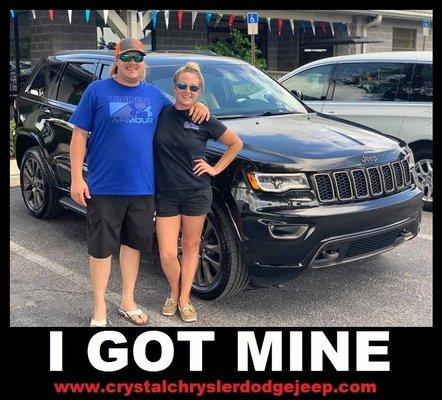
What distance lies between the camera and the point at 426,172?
6.45 metres

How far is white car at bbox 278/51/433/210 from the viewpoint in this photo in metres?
6.42

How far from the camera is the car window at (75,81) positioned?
5121 millimetres

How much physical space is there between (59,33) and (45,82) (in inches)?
271

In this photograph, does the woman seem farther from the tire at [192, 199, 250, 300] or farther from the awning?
the awning

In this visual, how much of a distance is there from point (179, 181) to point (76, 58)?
2.56 meters

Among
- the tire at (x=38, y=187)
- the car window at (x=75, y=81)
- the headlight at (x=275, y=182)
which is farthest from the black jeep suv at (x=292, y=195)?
the tire at (x=38, y=187)

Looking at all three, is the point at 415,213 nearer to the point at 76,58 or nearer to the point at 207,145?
the point at 207,145

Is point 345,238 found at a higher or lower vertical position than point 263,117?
lower

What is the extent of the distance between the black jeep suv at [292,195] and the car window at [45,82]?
135 cm

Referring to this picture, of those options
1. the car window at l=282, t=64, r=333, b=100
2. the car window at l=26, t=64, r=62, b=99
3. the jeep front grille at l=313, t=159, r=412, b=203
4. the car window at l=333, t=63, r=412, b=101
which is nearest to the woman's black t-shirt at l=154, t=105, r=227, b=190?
the jeep front grille at l=313, t=159, r=412, b=203

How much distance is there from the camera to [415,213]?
4.14 m

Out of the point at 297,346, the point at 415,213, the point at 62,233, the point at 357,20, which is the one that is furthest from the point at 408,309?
the point at 357,20
